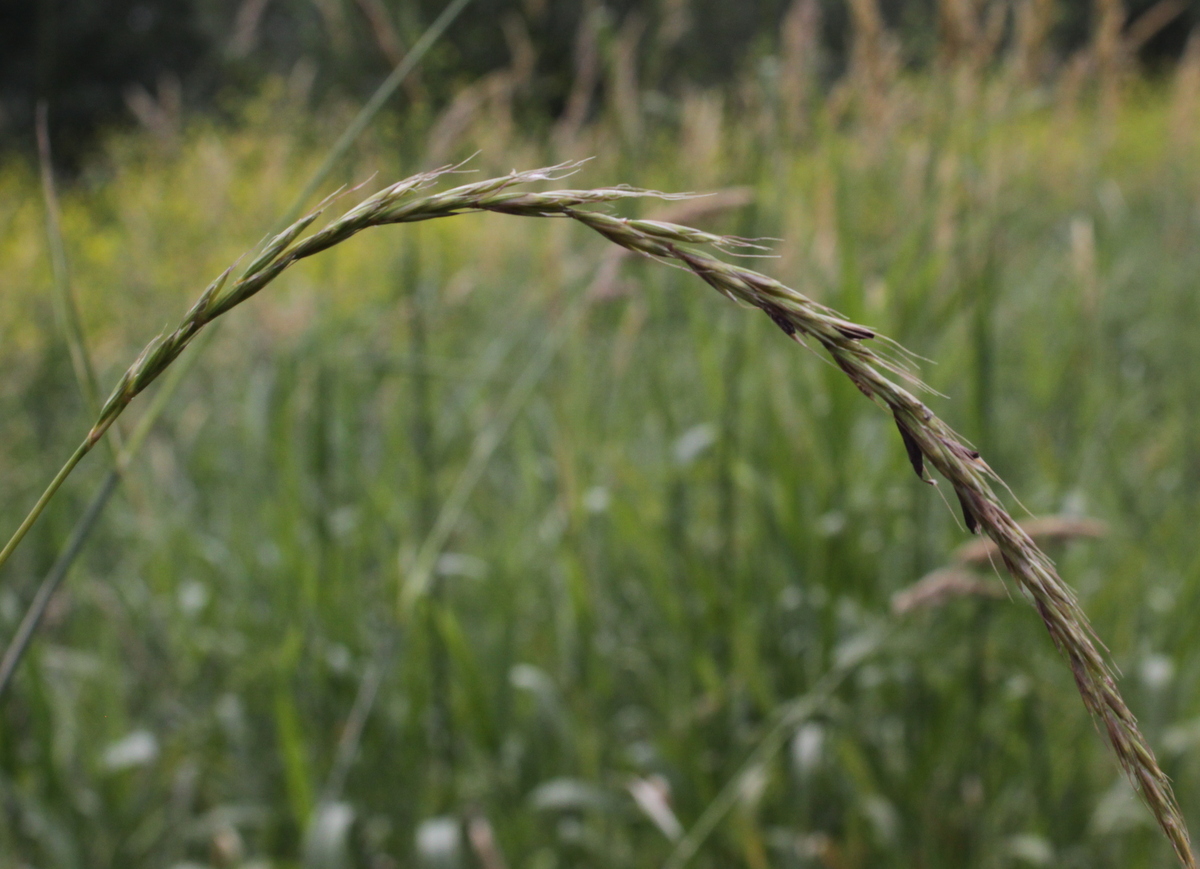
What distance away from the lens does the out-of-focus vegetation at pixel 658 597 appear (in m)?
1.60

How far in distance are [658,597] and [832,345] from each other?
1.50 m

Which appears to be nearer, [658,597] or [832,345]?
[832,345]

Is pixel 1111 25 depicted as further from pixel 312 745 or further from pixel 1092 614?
pixel 312 745

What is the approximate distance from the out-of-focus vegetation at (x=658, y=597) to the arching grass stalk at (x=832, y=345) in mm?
840

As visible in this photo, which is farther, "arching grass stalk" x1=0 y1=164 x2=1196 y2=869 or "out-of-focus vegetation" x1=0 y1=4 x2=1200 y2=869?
"out-of-focus vegetation" x1=0 y1=4 x2=1200 y2=869

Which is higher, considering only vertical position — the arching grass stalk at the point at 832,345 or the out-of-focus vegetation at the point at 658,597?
the arching grass stalk at the point at 832,345

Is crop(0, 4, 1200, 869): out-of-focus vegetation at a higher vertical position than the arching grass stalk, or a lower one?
lower

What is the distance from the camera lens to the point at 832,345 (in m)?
0.37

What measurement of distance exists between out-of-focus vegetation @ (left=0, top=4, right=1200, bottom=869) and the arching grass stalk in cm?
84

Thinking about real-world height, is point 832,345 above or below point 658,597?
above

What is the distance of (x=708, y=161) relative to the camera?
2.47 m

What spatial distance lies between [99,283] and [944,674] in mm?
A: 5371

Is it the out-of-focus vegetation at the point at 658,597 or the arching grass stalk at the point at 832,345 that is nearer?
the arching grass stalk at the point at 832,345

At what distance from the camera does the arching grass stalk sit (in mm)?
367
